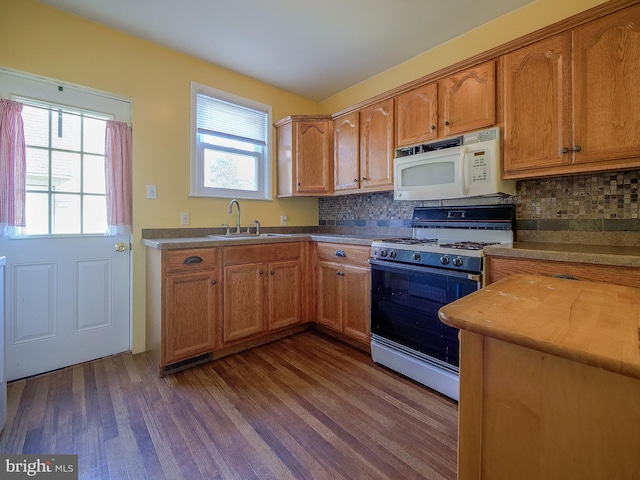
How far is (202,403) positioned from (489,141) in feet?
8.08

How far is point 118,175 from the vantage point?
234 cm

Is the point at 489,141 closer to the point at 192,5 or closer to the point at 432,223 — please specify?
the point at 432,223

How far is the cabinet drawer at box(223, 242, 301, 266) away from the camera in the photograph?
239 centimetres

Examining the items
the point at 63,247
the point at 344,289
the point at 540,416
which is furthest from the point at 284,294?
the point at 540,416

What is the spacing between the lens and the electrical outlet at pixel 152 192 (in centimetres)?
249

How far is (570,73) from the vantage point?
5.54 ft

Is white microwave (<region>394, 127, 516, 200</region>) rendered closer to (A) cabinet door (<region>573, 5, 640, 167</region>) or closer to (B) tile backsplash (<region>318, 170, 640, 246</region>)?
(B) tile backsplash (<region>318, 170, 640, 246</region>)

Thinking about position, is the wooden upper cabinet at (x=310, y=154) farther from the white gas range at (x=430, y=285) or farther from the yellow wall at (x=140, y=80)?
the white gas range at (x=430, y=285)

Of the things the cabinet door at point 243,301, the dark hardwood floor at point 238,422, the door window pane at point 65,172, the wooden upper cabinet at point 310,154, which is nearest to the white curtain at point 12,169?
the door window pane at point 65,172

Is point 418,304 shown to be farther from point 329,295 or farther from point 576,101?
A: point 576,101

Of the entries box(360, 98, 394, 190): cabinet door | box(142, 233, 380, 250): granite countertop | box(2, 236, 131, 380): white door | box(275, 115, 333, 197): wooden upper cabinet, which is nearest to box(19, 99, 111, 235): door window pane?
box(2, 236, 131, 380): white door

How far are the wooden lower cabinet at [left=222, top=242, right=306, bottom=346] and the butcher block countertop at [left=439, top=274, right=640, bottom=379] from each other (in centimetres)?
191

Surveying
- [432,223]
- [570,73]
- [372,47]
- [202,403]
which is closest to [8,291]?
[202,403]

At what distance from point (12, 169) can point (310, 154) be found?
2288 millimetres
